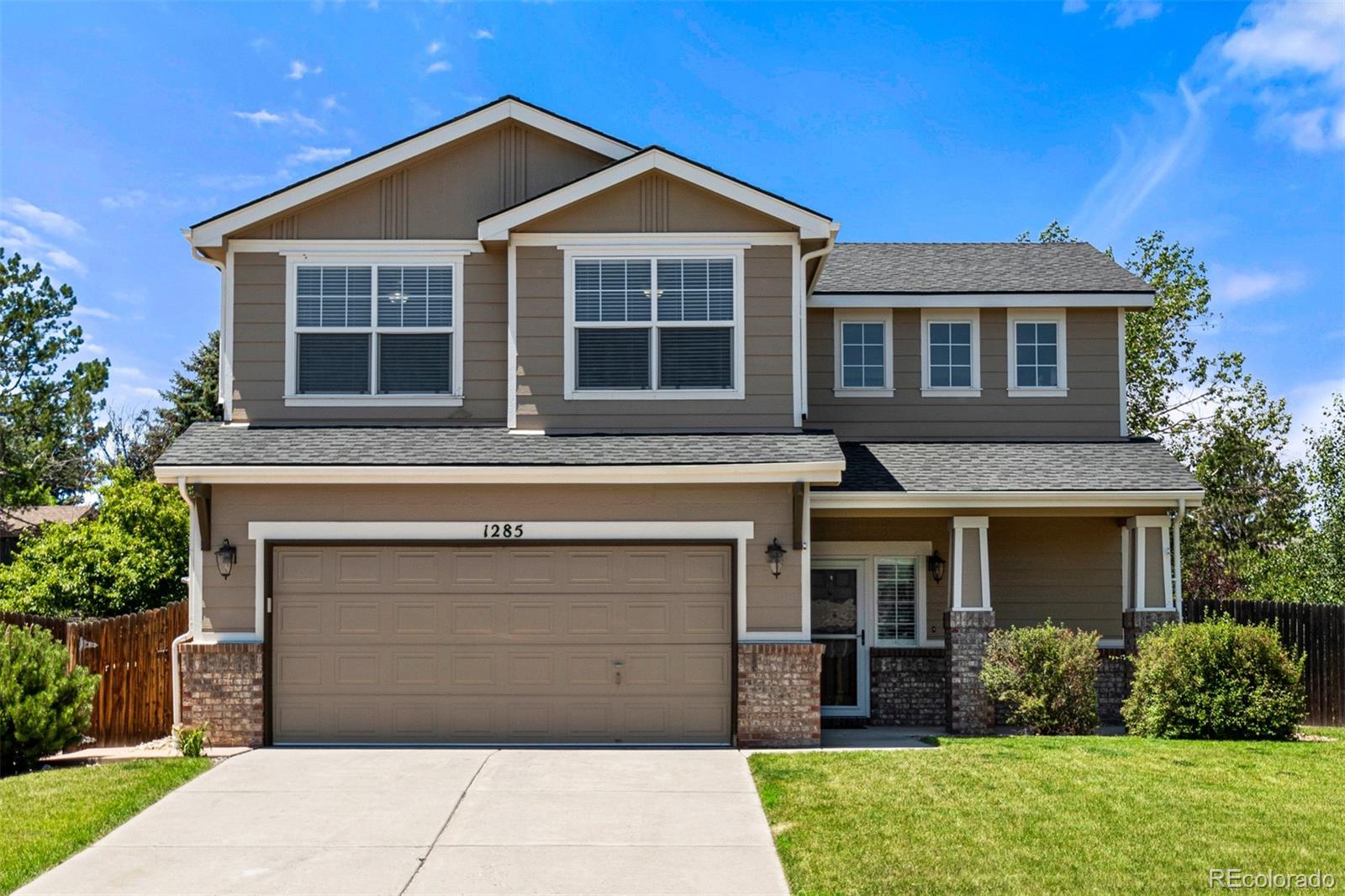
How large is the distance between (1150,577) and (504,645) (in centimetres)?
777

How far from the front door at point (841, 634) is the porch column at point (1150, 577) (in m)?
3.24

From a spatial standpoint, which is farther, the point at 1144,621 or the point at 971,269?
the point at 971,269

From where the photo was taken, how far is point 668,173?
1334 cm

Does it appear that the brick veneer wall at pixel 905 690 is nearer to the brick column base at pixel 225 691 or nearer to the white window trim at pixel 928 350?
the white window trim at pixel 928 350

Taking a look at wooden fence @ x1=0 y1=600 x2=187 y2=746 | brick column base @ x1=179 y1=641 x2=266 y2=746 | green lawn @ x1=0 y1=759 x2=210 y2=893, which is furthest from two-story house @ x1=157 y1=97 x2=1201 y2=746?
Answer: green lawn @ x1=0 y1=759 x2=210 y2=893

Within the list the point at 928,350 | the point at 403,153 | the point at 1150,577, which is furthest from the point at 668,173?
the point at 1150,577

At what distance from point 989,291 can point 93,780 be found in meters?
11.9

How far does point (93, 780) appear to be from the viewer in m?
10.5

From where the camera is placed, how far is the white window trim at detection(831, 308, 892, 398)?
1595 centimetres

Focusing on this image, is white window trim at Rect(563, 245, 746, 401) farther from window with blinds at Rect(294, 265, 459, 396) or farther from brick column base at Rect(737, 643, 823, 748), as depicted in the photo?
brick column base at Rect(737, 643, 823, 748)

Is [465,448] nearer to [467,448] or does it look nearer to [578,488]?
[467,448]

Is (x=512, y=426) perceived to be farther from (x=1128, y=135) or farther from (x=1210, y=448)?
(x=1210, y=448)

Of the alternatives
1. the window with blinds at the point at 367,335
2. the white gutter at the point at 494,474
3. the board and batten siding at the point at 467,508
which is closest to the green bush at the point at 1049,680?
the board and batten siding at the point at 467,508

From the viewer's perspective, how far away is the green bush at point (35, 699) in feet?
36.8
